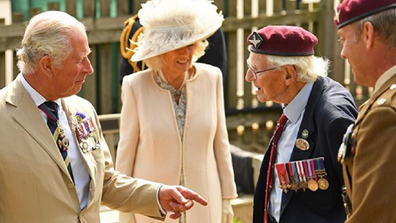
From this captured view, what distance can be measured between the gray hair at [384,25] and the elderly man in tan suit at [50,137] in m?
1.40

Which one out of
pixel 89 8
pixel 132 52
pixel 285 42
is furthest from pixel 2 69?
pixel 285 42

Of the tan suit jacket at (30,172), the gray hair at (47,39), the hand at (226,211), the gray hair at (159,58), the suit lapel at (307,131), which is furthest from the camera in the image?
the hand at (226,211)

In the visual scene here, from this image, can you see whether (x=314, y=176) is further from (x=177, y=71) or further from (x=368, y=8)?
(x=177, y=71)

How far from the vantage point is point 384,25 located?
2.91m

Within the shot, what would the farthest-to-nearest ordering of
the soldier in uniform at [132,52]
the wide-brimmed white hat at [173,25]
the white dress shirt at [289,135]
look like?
the soldier in uniform at [132,52]
the wide-brimmed white hat at [173,25]
the white dress shirt at [289,135]

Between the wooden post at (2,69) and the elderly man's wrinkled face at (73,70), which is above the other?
the elderly man's wrinkled face at (73,70)

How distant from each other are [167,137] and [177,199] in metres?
0.94

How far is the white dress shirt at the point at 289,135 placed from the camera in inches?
155

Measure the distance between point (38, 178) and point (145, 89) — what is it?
1.47 metres

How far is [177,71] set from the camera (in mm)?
4957

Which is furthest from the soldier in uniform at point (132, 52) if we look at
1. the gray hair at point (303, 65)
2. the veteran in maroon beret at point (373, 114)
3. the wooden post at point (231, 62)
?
the veteran in maroon beret at point (373, 114)

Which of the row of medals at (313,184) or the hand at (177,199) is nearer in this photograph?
the row of medals at (313,184)

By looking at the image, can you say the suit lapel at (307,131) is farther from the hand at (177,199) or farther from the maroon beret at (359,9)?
the maroon beret at (359,9)

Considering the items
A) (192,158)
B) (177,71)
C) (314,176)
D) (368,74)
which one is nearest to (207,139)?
(192,158)
